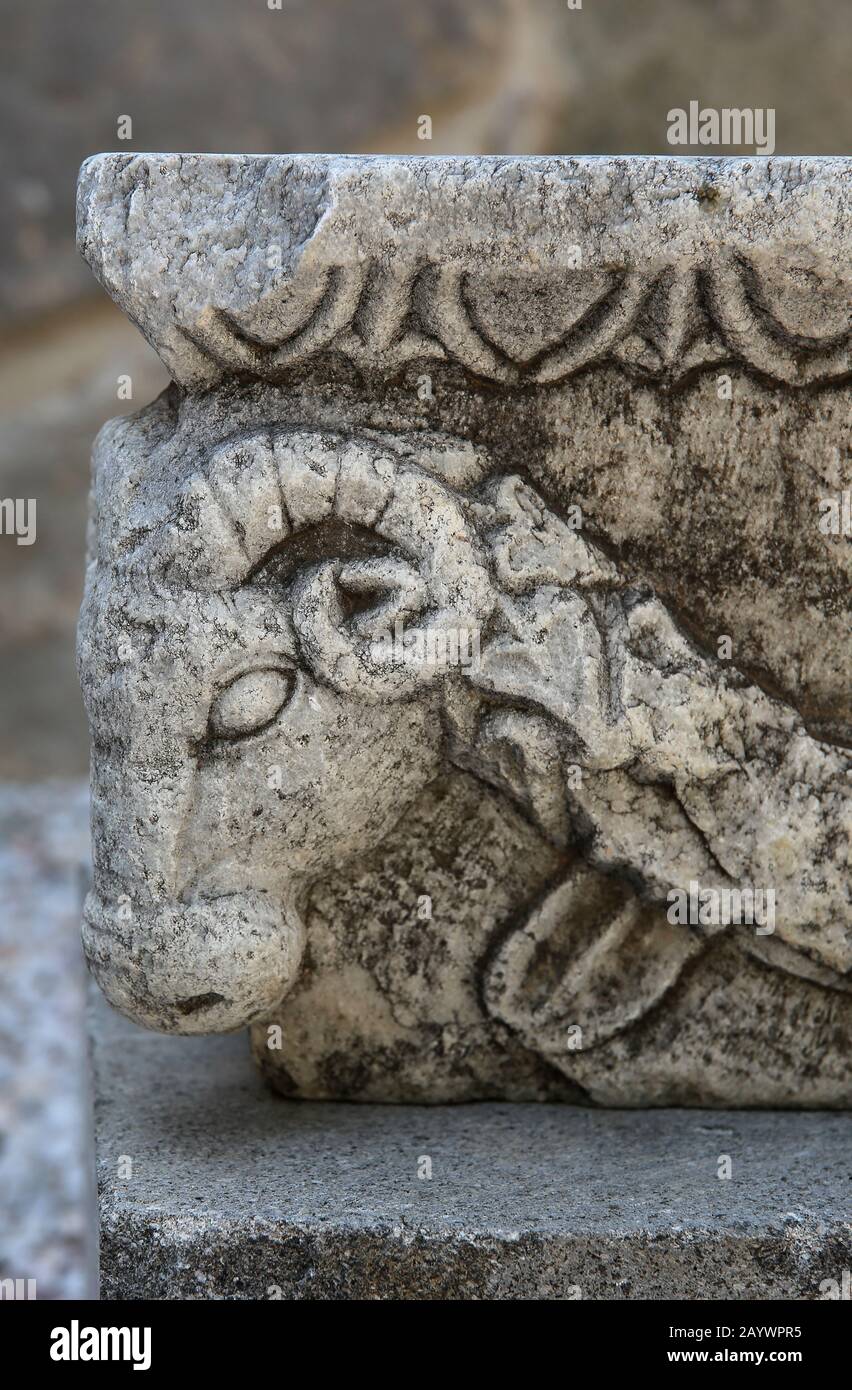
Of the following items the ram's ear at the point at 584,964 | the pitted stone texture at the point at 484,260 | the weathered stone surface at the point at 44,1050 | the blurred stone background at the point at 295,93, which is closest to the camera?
the pitted stone texture at the point at 484,260

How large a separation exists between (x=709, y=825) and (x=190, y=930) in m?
0.42

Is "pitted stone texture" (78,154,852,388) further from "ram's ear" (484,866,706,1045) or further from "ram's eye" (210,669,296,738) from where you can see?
"ram's ear" (484,866,706,1045)

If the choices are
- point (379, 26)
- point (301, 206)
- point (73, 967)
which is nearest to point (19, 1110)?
point (73, 967)

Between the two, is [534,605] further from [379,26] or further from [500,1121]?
[379,26]

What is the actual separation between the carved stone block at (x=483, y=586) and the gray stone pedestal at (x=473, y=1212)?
11cm

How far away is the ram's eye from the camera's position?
115 centimetres

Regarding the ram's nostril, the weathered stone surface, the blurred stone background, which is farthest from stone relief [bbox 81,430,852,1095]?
the blurred stone background

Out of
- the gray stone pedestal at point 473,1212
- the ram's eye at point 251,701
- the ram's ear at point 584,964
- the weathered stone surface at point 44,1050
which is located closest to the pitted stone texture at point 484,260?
the ram's eye at point 251,701

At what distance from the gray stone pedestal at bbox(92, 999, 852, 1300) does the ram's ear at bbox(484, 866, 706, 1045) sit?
0.30 ft

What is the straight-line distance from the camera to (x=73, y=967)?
239 centimetres

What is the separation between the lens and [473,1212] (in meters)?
1.13

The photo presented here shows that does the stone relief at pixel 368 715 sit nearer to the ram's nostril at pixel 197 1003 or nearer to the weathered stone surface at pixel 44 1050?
the ram's nostril at pixel 197 1003

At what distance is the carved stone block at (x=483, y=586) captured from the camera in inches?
44.1

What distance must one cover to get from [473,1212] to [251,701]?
42 cm
